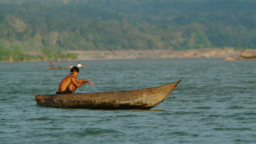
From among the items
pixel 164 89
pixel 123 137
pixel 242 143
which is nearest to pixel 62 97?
pixel 164 89

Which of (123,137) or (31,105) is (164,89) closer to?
(123,137)

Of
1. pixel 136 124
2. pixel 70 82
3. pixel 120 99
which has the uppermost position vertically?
pixel 70 82

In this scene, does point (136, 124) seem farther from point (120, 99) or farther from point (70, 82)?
point (70, 82)

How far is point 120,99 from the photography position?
21.9 m

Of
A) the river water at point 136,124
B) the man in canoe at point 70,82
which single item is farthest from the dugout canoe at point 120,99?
the man in canoe at point 70,82

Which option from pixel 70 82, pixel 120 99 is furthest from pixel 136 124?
pixel 70 82

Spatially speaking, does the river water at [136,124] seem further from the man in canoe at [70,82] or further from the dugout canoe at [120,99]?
the man in canoe at [70,82]

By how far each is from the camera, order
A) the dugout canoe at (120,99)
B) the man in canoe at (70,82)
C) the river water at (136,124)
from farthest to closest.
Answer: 1. the man in canoe at (70,82)
2. the dugout canoe at (120,99)
3. the river water at (136,124)

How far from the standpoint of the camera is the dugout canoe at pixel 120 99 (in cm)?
2148

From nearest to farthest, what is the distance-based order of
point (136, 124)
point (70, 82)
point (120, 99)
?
1. point (136, 124)
2. point (120, 99)
3. point (70, 82)

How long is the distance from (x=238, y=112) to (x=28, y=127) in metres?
9.95

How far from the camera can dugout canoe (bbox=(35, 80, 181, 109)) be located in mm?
21484

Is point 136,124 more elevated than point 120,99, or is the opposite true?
point 120,99

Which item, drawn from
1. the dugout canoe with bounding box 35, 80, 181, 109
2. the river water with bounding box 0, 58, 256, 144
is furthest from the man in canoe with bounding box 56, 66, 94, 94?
the river water with bounding box 0, 58, 256, 144
